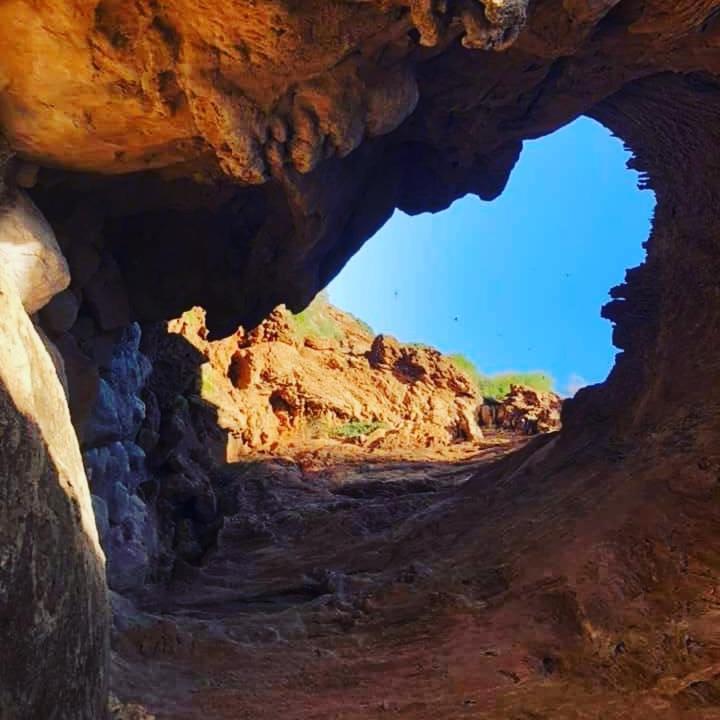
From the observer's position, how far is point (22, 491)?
4.09m

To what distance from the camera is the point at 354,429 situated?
19.2 m

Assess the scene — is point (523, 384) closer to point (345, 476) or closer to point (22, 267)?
point (345, 476)

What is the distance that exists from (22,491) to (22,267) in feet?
8.06

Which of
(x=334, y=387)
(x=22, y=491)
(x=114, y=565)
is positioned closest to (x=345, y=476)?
(x=334, y=387)

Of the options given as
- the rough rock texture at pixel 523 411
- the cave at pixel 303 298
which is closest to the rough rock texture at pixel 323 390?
the rough rock texture at pixel 523 411

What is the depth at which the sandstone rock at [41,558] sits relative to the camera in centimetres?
387

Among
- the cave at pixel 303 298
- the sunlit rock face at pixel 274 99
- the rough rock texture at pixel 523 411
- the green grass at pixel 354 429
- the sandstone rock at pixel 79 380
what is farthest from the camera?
the rough rock texture at pixel 523 411

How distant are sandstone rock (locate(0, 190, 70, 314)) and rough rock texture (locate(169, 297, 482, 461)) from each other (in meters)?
10.1

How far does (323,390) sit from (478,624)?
1325cm

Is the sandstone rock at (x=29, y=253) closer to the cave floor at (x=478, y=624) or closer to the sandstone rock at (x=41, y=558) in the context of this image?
the sandstone rock at (x=41, y=558)

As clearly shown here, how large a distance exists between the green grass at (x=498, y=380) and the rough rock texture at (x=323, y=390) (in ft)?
4.78

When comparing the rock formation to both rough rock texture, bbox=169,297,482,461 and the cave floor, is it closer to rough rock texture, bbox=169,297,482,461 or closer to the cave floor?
the cave floor

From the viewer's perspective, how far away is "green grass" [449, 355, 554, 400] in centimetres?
2273

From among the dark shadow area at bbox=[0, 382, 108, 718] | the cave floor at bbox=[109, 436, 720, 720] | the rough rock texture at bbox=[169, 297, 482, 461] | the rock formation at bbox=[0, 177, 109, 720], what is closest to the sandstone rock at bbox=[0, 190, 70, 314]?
the rock formation at bbox=[0, 177, 109, 720]
